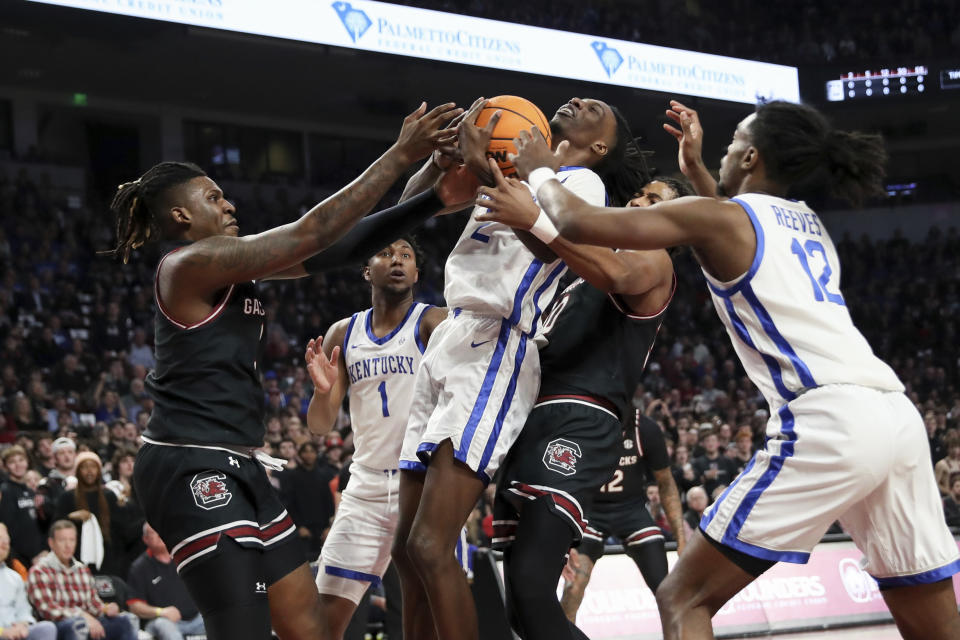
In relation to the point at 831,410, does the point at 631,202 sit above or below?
above

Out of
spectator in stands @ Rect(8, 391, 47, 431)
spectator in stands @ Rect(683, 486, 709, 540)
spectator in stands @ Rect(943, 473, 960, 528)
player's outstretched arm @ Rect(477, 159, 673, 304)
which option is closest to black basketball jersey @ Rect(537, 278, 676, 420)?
player's outstretched arm @ Rect(477, 159, 673, 304)

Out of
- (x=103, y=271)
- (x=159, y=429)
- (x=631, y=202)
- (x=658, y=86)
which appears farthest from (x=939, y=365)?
(x=159, y=429)

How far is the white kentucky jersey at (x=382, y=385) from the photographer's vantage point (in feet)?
17.5

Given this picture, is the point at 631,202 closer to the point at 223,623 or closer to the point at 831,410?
the point at 831,410

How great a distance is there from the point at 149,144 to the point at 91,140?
3.69ft

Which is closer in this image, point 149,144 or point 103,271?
point 103,271

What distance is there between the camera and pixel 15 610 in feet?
24.6

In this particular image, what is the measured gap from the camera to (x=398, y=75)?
20.6 meters

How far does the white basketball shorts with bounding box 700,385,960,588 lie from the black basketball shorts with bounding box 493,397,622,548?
70cm

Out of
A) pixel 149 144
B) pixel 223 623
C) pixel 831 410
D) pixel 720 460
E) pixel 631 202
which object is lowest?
pixel 720 460

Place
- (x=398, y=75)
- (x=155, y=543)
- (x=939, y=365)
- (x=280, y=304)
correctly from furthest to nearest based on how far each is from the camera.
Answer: (x=939, y=365)
(x=398, y=75)
(x=280, y=304)
(x=155, y=543)

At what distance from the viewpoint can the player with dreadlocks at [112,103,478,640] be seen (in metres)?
3.64

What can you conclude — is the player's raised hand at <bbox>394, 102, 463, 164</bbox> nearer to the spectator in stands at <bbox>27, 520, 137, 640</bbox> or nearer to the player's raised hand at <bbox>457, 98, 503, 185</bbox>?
the player's raised hand at <bbox>457, 98, 503, 185</bbox>

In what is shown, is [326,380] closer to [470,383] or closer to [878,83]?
[470,383]
